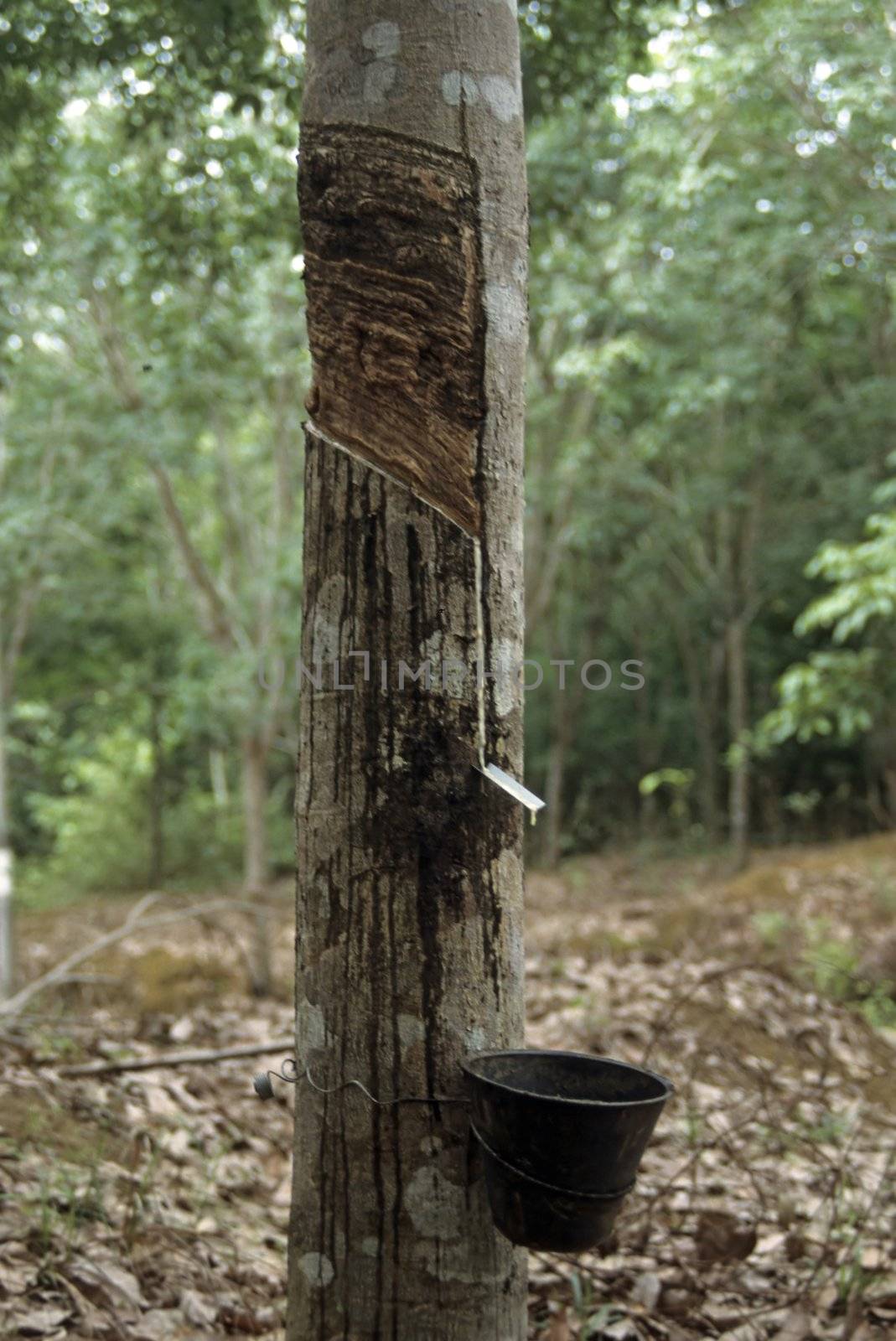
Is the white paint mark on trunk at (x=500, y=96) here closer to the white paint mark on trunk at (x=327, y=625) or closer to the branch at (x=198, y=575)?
the white paint mark on trunk at (x=327, y=625)

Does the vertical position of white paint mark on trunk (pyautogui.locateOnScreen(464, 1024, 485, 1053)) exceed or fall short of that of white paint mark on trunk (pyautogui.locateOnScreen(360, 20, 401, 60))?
it falls short

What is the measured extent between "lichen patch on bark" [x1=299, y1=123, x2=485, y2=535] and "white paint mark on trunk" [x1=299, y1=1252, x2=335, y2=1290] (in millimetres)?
1203

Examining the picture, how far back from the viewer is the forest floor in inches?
102

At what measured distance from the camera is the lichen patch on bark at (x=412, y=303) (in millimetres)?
1902

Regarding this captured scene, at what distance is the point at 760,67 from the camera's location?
352 inches

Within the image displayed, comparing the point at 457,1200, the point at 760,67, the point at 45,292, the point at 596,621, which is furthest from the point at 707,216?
the point at 457,1200

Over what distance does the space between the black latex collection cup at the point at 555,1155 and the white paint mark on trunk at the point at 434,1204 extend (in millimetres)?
69

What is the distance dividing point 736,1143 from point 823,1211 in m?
0.60

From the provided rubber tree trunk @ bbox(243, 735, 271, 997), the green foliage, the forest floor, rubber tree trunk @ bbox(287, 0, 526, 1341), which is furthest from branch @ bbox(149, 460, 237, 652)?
rubber tree trunk @ bbox(287, 0, 526, 1341)

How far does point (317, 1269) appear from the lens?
5.94 ft

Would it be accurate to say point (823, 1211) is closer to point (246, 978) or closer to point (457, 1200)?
point (457, 1200)

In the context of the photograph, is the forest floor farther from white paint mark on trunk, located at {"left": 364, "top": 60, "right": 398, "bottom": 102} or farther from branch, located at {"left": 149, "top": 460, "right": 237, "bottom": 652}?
branch, located at {"left": 149, "top": 460, "right": 237, "bottom": 652}

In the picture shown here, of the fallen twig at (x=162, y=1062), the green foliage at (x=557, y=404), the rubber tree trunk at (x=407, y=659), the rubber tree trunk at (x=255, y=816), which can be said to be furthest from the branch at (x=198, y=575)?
the rubber tree trunk at (x=407, y=659)

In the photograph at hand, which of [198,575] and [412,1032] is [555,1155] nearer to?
[412,1032]
